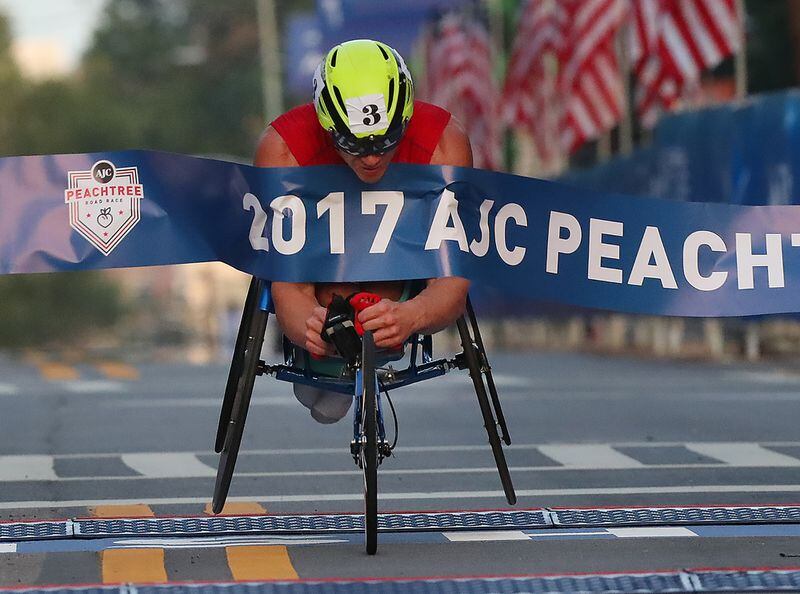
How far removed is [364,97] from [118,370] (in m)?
14.4

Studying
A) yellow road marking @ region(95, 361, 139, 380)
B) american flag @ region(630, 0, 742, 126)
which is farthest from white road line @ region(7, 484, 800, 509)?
american flag @ region(630, 0, 742, 126)

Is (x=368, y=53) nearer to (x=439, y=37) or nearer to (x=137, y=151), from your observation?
(x=137, y=151)

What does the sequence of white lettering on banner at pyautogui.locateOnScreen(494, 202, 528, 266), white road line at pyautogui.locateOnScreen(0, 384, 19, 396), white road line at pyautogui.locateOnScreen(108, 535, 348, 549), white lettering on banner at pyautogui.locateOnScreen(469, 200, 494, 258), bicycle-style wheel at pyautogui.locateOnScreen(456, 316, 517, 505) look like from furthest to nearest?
white road line at pyautogui.locateOnScreen(0, 384, 19, 396), white lettering on banner at pyautogui.locateOnScreen(494, 202, 528, 266), white lettering on banner at pyautogui.locateOnScreen(469, 200, 494, 258), bicycle-style wheel at pyautogui.locateOnScreen(456, 316, 517, 505), white road line at pyautogui.locateOnScreen(108, 535, 348, 549)

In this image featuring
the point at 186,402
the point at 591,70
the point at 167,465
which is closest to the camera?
the point at 167,465

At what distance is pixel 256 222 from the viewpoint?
8.87 m

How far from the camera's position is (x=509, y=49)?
5378 centimetres

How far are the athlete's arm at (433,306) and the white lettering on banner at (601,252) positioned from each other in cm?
73

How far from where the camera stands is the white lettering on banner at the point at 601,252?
9.25 meters

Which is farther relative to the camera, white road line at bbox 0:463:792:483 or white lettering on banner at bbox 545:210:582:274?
white road line at bbox 0:463:792:483

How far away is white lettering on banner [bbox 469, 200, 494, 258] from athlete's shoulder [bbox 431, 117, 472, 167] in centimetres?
25

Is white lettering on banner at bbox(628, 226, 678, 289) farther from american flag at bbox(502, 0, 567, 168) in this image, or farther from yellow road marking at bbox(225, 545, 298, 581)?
american flag at bbox(502, 0, 567, 168)

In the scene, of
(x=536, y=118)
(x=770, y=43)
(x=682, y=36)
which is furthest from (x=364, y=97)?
(x=770, y=43)

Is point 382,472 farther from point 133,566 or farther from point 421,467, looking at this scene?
point 133,566

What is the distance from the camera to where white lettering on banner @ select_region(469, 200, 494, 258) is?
8914 millimetres
